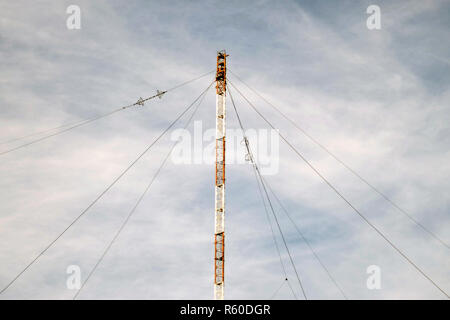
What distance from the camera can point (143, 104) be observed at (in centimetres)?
7231
